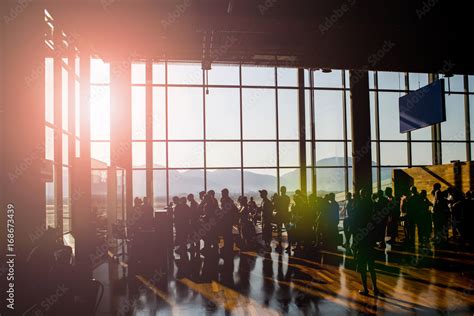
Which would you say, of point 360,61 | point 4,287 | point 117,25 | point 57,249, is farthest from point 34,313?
point 360,61

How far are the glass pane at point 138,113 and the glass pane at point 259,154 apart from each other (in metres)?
3.86

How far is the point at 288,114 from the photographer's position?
1498 centimetres

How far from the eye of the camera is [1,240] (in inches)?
160

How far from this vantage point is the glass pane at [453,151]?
49.6ft

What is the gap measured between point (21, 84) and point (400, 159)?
13996mm

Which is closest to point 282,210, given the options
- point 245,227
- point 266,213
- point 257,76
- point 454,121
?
point 266,213

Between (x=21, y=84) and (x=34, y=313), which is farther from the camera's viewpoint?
(x=21, y=84)

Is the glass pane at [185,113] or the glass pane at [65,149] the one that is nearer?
the glass pane at [65,149]

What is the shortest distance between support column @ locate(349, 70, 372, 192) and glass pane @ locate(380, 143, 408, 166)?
170 cm

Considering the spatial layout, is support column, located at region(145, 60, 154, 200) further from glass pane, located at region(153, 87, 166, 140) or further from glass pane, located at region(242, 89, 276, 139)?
glass pane, located at region(242, 89, 276, 139)

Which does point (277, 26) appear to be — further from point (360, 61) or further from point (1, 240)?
point (1, 240)

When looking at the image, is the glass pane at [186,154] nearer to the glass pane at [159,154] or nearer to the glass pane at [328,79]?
the glass pane at [159,154]
